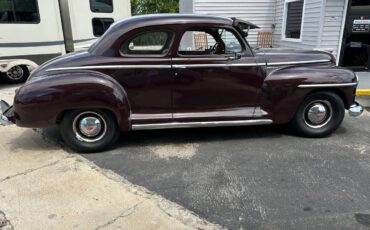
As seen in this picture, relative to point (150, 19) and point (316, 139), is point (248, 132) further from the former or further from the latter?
point (150, 19)

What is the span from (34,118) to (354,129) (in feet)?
15.7

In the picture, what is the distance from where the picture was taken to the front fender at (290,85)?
4672 millimetres

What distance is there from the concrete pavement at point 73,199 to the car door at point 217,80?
1444 millimetres

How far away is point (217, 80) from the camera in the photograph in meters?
4.59

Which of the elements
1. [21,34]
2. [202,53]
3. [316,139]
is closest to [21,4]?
[21,34]

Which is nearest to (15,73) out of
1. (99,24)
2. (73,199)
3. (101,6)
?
(99,24)

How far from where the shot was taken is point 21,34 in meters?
8.19

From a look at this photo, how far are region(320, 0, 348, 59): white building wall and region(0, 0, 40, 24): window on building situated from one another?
758cm

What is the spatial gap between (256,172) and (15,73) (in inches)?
289

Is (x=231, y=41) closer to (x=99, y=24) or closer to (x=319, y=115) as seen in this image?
(x=319, y=115)

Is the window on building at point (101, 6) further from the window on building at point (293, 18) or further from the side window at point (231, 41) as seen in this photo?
the side window at point (231, 41)

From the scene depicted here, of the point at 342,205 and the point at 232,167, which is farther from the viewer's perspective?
the point at 232,167

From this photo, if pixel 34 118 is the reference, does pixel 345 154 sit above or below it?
below

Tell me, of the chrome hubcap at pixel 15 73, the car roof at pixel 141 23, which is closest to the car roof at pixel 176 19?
the car roof at pixel 141 23
